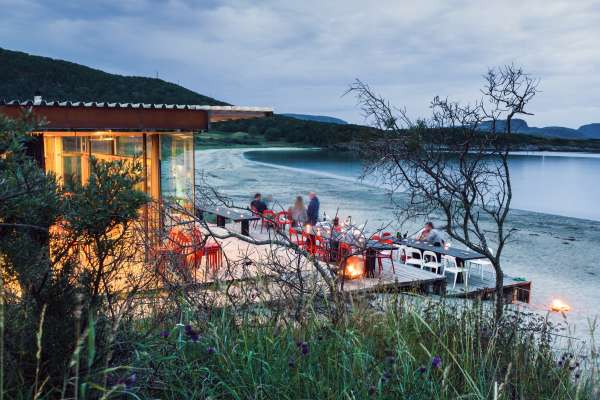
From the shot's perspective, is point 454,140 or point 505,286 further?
point 505,286

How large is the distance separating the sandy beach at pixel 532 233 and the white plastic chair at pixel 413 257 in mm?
2105

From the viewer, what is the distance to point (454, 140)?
9305 mm

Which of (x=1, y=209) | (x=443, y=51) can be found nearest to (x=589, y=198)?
(x=443, y=51)

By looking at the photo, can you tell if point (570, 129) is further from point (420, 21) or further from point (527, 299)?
point (527, 299)

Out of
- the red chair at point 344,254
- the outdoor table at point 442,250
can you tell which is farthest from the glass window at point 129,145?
the outdoor table at point 442,250

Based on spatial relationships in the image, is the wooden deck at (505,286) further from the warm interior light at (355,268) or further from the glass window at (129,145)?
the glass window at (129,145)

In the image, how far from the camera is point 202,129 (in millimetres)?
8141

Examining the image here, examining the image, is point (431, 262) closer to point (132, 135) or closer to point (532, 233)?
point (132, 135)

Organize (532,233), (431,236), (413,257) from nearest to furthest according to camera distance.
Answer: (431,236) → (413,257) → (532,233)

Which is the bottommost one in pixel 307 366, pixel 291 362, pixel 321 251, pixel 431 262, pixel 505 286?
pixel 505 286

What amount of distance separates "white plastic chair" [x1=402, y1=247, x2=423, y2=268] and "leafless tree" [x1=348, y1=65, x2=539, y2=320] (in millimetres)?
1854

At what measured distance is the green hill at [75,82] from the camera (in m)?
34.4

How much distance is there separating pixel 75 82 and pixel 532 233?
1281 inches

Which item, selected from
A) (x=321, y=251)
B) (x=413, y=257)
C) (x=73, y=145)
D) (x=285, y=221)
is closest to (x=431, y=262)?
(x=413, y=257)
